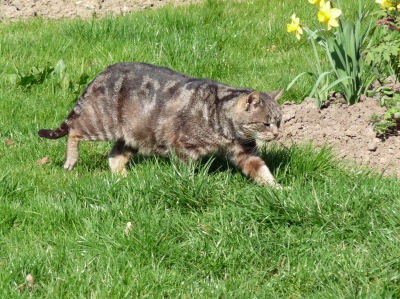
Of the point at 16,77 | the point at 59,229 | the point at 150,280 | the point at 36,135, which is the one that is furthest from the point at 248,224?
A: the point at 16,77

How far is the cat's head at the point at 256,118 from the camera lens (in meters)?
5.32

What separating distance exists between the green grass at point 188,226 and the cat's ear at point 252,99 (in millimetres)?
458

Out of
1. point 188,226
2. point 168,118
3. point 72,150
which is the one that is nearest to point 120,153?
point 72,150

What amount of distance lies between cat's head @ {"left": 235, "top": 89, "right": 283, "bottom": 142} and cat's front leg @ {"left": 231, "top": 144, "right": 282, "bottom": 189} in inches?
4.6

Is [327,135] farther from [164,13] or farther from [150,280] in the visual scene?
[164,13]

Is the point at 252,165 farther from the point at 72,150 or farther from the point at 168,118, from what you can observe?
the point at 72,150

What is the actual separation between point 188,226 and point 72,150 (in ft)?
5.44

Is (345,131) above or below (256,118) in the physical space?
below

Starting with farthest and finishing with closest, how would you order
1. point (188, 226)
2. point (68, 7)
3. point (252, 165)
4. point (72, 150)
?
point (68, 7) < point (72, 150) < point (252, 165) < point (188, 226)

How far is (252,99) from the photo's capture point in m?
5.29

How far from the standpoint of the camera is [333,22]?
205 inches

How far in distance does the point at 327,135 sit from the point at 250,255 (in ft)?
6.24

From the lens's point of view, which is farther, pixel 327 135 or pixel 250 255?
pixel 327 135

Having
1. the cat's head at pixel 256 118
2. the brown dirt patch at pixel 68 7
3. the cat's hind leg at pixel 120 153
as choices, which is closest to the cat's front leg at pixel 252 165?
the cat's head at pixel 256 118
